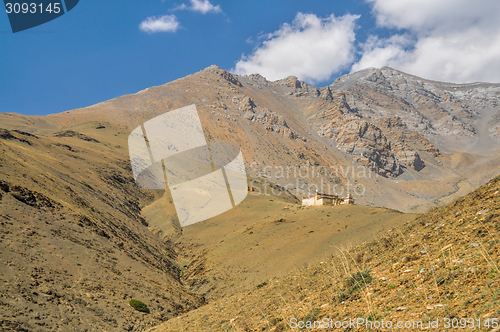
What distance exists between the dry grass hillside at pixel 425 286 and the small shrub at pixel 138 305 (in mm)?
8300

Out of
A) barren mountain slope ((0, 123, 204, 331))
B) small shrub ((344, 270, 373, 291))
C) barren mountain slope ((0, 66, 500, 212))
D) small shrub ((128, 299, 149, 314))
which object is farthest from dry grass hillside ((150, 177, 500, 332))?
barren mountain slope ((0, 66, 500, 212))

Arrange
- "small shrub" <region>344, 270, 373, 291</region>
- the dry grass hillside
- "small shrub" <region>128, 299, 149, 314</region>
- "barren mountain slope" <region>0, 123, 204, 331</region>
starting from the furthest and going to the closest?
"small shrub" <region>128, 299, 149, 314</region>, "barren mountain slope" <region>0, 123, 204, 331</region>, "small shrub" <region>344, 270, 373, 291</region>, the dry grass hillside

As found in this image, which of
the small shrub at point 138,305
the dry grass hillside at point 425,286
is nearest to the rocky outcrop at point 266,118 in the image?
the small shrub at point 138,305

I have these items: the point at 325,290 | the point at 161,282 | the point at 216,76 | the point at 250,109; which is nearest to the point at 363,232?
the point at 161,282

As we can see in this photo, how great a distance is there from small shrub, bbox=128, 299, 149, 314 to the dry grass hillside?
8.30 meters

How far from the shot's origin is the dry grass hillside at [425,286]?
498cm

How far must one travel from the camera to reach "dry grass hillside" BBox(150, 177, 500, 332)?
4.98 meters

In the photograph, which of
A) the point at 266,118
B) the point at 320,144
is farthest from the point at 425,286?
the point at 320,144

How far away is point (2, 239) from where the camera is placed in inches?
629

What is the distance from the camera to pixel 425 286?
6.19 metres

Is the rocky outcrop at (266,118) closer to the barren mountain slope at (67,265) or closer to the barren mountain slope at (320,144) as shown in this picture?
the barren mountain slope at (320,144)

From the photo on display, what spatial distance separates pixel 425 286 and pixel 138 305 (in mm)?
17551

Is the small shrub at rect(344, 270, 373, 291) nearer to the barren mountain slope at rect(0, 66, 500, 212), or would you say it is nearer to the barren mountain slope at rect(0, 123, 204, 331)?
the barren mountain slope at rect(0, 123, 204, 331)

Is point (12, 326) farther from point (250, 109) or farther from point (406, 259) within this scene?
point (250, 109)
